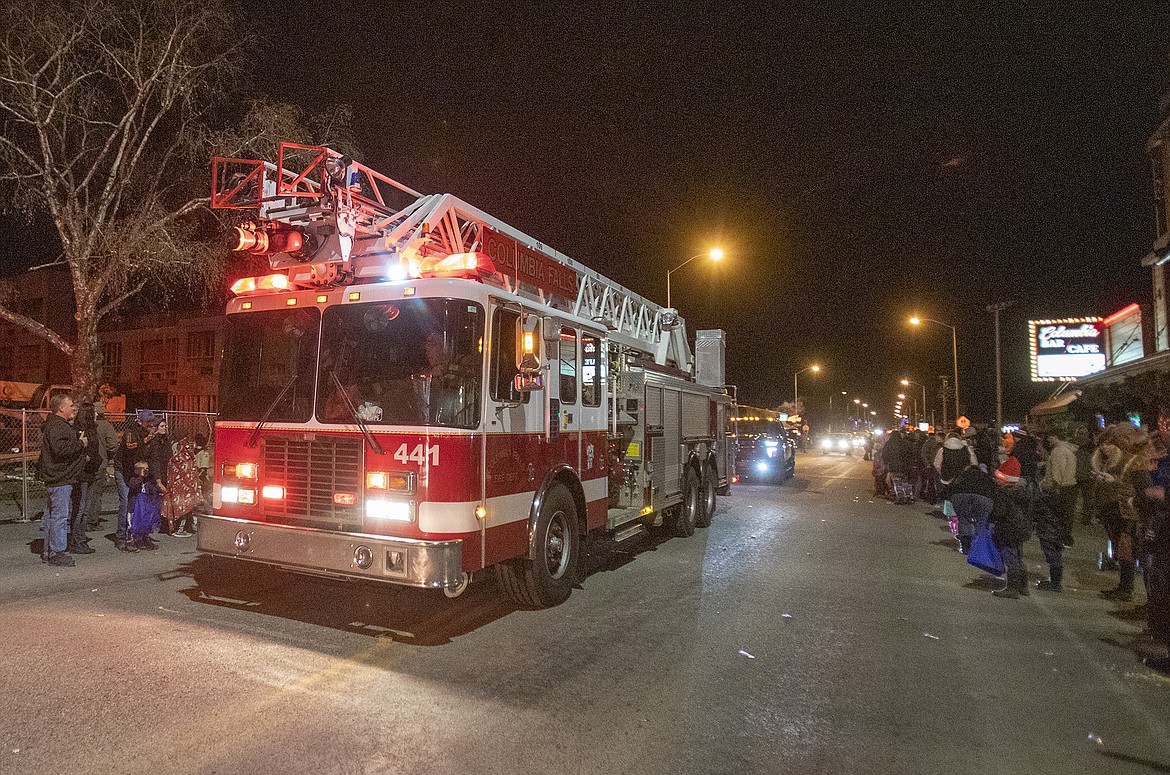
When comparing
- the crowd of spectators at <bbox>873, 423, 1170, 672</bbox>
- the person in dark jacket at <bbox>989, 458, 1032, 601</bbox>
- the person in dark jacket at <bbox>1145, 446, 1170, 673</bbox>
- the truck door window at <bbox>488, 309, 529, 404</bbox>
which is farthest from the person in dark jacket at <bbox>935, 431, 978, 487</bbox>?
the truck door window at <bbox>488, 309, 529, 404</bbox>

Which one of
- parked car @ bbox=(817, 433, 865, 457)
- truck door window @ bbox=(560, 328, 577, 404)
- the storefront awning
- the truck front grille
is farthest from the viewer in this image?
parked car @ bbox=(817, 433, 865, 457)

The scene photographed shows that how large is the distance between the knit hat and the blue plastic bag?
63cm

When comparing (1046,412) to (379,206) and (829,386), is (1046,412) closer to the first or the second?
(379,206)

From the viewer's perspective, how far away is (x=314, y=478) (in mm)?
5484

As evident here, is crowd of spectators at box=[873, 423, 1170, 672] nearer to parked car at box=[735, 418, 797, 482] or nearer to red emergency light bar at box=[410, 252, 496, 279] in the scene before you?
red emergency light bar at box=[410, 252, 496, 279]

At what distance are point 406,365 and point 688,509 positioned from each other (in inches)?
254

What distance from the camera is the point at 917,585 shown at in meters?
7.74

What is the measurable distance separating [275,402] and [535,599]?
2768 mm

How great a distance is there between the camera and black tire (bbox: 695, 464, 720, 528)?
11445 millimetres

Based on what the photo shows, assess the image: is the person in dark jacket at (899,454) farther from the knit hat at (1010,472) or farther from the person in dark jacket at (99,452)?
the person in dark jacket at (99,452)

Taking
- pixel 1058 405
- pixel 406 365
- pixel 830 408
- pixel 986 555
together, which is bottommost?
pixel 986 555

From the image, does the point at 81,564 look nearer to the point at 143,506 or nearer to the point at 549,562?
the point at 143,506

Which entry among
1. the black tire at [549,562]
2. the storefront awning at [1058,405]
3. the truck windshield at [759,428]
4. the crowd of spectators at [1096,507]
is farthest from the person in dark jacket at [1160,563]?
the storefront awning at [1058,405]

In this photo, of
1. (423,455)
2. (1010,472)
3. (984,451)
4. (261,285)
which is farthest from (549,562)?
(984,451)
